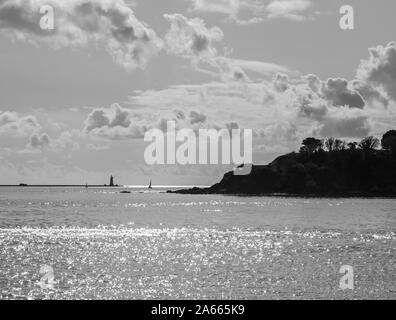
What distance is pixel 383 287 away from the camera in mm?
52594

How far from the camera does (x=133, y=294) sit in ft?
160

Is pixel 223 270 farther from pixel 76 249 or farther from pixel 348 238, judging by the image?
pixel 348 238

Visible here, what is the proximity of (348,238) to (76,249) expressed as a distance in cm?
4808

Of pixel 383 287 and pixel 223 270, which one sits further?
pixel 223 270

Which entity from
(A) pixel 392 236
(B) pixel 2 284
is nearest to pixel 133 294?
(B) pixel 2 284

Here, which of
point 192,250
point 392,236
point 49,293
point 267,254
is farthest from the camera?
point 392,236

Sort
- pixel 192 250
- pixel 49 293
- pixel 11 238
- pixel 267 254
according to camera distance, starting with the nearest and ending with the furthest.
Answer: pixel 49 293 → pixel 267 254 → pixel 192 250 → pixel 11 238

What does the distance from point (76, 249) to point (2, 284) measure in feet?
98.9

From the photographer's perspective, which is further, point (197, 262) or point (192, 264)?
point (197, 262)
